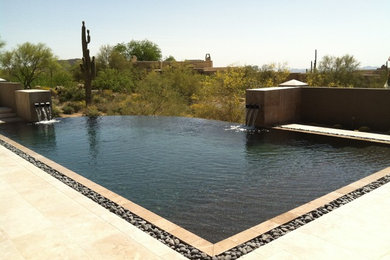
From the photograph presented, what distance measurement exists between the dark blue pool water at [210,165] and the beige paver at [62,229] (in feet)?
2.85

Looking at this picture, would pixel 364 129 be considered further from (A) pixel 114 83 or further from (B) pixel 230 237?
(A) pixel 114 83

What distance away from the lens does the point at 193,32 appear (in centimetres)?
3353

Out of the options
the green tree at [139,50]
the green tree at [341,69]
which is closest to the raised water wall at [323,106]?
the green tree at [341,69]

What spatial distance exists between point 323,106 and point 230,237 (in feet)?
35.9

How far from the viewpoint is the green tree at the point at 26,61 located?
3309cm

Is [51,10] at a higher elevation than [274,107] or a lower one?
higher

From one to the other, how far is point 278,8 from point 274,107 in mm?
7717

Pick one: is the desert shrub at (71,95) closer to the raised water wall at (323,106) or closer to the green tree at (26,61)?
the green tree at (26,61)

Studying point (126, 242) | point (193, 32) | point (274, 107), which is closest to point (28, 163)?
point (126, 242)

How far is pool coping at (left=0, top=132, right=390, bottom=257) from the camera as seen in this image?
421cm

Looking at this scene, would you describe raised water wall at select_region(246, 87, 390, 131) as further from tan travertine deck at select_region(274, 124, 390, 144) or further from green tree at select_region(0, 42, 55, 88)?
green tree at select_region(0, 42, 55, 88)

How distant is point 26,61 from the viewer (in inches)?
1324

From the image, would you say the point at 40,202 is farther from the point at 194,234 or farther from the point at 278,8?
the point at 278,8

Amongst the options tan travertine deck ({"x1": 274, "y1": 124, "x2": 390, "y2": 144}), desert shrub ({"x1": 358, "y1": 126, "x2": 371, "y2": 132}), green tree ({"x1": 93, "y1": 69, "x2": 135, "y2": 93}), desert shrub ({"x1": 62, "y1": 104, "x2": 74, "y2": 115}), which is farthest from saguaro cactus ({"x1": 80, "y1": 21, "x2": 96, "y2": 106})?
desert shrub ({"x1": 358, "y1": 126, "x2": 371, "y2": 132})
